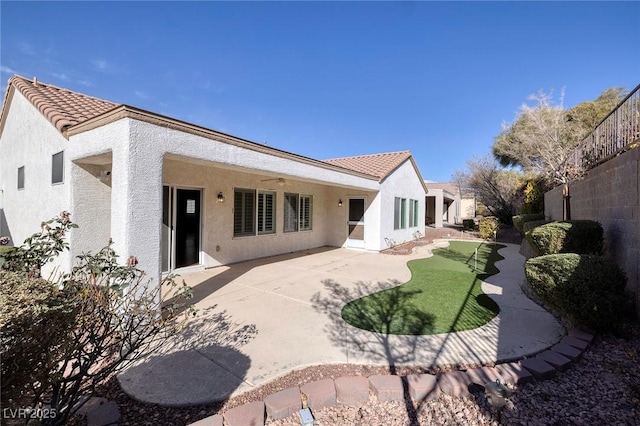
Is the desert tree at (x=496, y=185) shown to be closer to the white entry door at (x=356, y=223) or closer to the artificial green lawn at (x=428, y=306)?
the white entry door at (x=356, y=223)

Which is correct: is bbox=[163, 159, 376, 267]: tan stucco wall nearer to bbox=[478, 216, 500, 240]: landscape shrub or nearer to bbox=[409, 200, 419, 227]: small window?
bbox=[409, 200, 419, 227]: small window

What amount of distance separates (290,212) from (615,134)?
10440mm

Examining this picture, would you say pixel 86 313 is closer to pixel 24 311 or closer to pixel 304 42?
pixel 24 311

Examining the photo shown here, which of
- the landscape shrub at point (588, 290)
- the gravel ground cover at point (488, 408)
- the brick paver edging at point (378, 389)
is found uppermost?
the landscape shrub at point (588, 290)

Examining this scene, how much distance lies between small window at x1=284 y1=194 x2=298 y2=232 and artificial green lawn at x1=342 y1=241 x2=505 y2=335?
19.1 feet

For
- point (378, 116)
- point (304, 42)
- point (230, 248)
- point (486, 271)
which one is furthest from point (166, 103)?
point (486, 271)

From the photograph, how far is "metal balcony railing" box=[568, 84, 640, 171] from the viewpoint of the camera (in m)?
5.39

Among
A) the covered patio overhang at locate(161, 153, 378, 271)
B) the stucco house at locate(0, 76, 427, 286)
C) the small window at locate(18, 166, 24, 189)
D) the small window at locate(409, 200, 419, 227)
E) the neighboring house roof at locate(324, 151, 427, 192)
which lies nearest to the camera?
the stucco house at locate(0, 76, 427, 286)

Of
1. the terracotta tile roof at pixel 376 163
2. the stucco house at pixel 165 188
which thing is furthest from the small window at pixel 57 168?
the terracotta tile roof at pixel 376 163

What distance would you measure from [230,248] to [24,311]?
27.5 feet

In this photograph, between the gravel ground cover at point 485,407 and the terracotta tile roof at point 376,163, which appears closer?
the gravel ground cover at point 485,407

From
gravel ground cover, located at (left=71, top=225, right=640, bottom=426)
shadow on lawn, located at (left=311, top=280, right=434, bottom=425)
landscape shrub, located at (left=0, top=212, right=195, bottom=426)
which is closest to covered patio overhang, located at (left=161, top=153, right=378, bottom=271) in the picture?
landscape shrub, located at (left=0, top=212, right=195, bottom=426)

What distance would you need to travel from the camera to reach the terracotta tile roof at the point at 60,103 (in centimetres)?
614

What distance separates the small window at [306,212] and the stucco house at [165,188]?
0.16 ft
